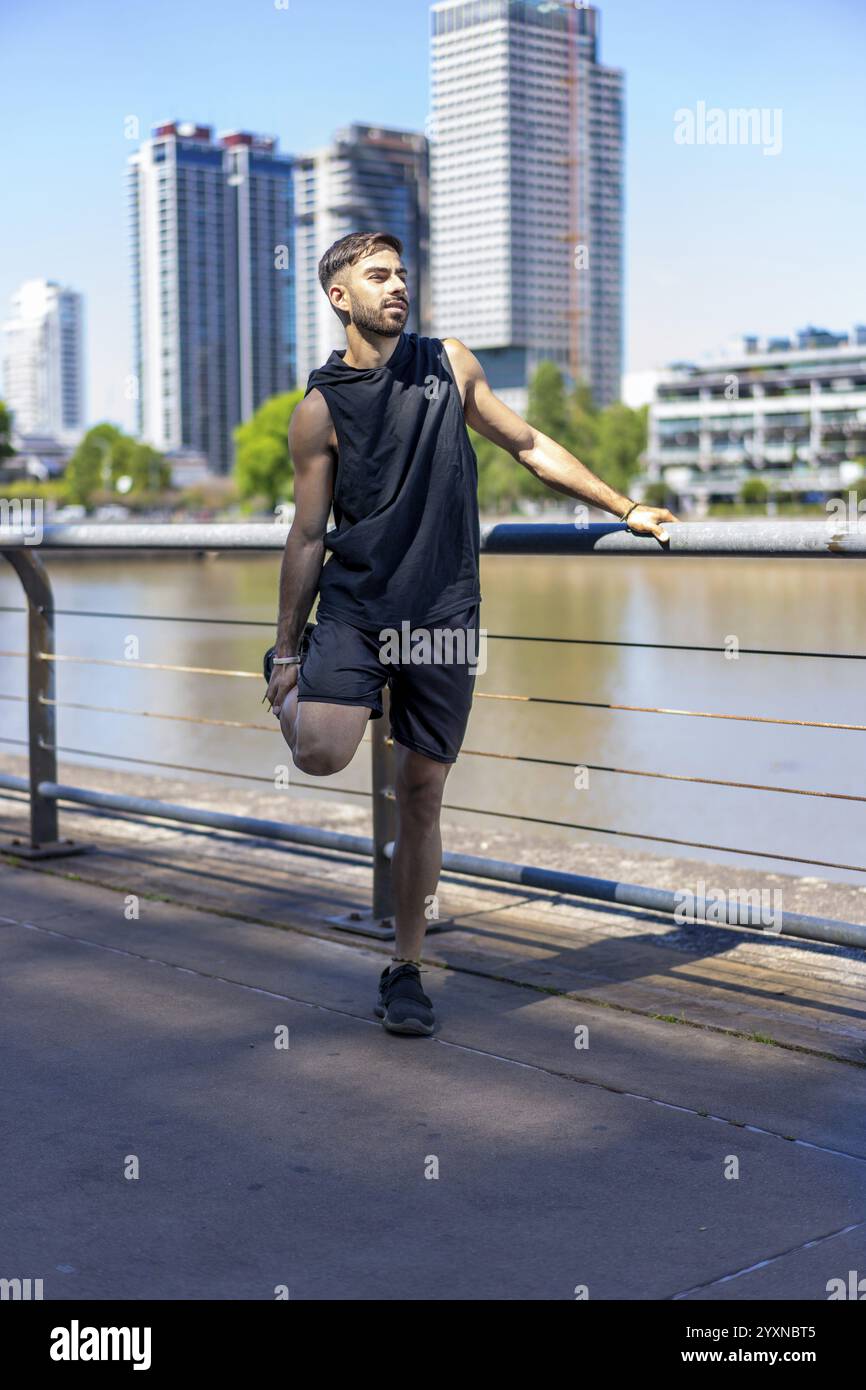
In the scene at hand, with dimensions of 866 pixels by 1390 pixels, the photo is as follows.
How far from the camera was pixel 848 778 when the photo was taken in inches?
449

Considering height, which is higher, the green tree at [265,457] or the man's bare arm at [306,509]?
the green tree at [265,457]

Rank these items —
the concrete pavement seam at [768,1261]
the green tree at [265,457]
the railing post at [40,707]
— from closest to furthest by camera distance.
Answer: the concrete pavement seam at [768,1261]
the railing post at [40,707]
the green tree at [265,457]

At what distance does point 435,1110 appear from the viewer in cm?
295

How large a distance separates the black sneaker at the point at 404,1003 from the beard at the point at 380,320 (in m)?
1.42

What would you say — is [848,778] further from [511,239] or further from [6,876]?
[511,239]

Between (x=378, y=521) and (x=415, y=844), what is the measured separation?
780mm

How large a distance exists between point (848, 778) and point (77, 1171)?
952 cm

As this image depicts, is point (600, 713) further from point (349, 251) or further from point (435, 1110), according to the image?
point (435, 1110)

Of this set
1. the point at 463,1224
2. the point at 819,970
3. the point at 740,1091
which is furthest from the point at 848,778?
the point at 463,1224

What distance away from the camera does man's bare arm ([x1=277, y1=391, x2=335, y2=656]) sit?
3297 millimetres

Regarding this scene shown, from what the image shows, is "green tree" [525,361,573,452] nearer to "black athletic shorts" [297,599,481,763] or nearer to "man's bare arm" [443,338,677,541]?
"man's bare arm" [443,338,677,541]

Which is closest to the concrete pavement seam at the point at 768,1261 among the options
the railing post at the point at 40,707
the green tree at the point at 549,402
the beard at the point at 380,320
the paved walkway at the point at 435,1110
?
the paved walkway at the point at 435,1110

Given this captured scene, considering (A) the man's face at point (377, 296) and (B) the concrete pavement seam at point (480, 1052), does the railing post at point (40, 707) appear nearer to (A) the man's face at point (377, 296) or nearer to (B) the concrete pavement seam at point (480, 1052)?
(B) the concrete pavement seam at point (480, 1052)

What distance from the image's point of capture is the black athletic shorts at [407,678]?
333 cm
